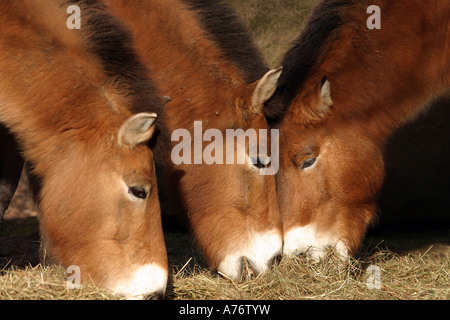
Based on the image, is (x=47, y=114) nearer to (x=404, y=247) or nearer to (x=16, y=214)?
(x=404, y=247)

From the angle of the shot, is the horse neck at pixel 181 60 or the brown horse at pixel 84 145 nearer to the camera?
the brown horse at pixel 84 145

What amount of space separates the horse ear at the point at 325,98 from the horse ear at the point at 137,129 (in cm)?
165

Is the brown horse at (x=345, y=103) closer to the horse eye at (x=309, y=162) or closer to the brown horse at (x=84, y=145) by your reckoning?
the horse eye at (x=309, y=162)

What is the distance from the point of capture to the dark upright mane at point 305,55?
5.37 meters

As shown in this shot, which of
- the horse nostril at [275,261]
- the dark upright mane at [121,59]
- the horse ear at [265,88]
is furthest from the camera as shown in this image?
the horse nostril at [275,261]

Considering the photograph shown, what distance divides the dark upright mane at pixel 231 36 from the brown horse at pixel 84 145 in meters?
1.13

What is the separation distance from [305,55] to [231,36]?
66 centimetres

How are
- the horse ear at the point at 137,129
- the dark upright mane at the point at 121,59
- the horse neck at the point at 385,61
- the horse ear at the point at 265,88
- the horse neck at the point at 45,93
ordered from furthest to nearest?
the horse neck at the point at 385,61
the horse ear at the point at 265,88
the dark upright mane at the point at 121,59
the horse neck at the point at 45,93
the horse ear at the point at 137,129

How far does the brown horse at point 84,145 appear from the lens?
13.6ft

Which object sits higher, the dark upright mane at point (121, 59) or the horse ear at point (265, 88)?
the dark upright mane at point (121, 59)
